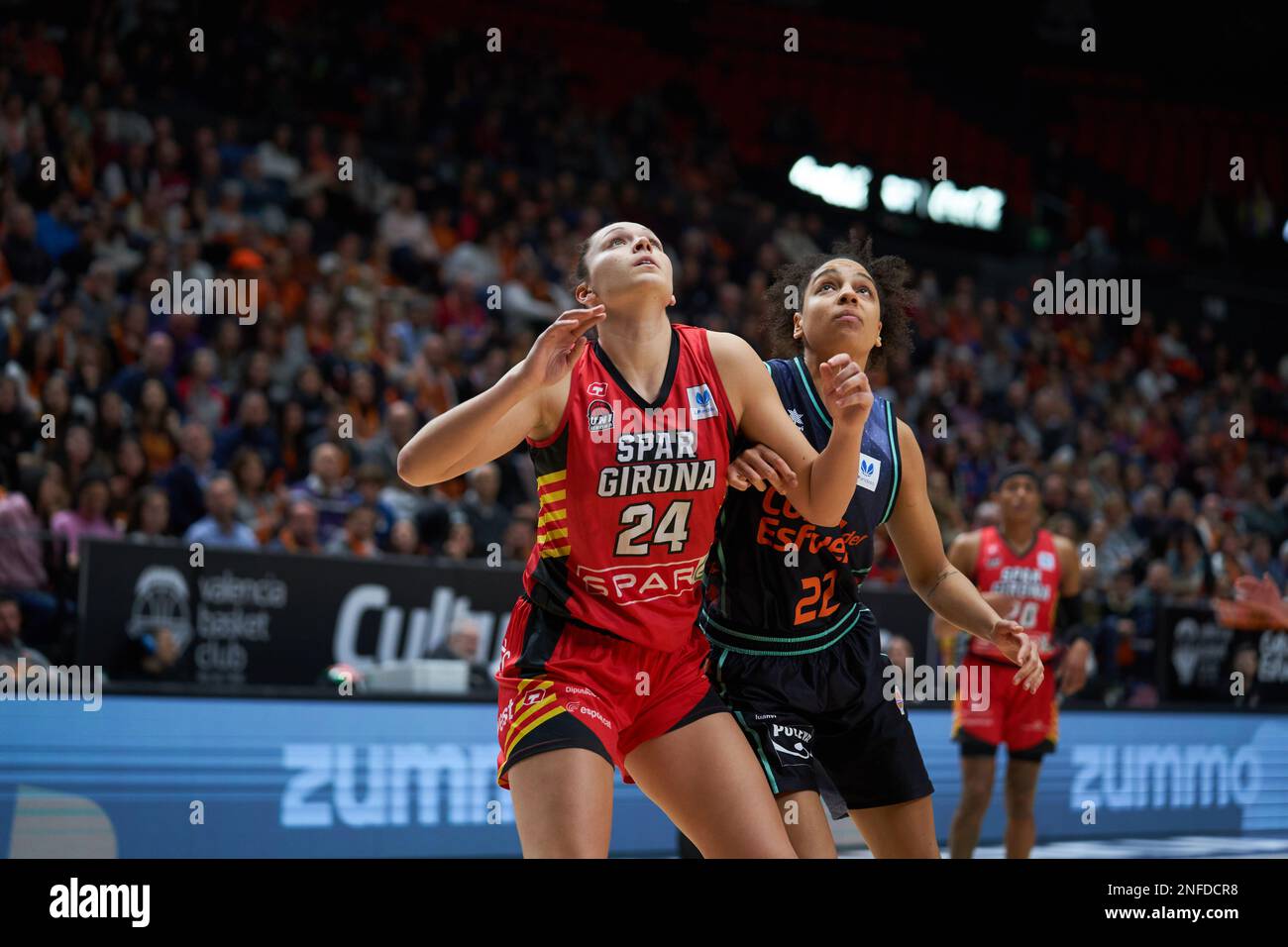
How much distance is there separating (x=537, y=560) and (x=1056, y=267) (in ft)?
60.9

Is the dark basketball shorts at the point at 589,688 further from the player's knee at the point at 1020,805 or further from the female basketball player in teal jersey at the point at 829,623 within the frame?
the player's knee at the point at 1020,805

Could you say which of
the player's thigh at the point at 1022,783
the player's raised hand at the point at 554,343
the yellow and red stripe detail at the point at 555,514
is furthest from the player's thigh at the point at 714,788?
the player's thigh at the point at 1022,783

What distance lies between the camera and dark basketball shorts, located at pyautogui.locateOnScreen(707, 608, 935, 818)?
4.16 metres

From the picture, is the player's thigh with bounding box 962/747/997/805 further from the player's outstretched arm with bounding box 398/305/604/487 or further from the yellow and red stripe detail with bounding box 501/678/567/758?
the player's outstretched arm with bounding box 398/305/604/487

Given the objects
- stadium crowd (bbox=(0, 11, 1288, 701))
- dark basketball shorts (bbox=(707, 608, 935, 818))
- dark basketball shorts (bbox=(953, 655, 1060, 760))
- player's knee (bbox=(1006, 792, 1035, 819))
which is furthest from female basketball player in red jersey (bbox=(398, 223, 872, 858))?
stadium crowd (bbox=(0, 11, 1288, 701))

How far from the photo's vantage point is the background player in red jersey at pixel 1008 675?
24.9 feet

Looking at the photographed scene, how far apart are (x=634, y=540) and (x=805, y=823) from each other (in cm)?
98

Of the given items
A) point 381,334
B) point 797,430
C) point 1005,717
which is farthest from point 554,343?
point 381,334

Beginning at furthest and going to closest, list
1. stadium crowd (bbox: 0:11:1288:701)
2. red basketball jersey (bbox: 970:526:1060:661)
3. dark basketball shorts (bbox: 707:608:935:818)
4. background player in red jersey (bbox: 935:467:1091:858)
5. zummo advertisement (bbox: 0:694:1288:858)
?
stadium crowd (bbox: 0:11:1288:701) < red basketball jersey (bbox: 970:526:1060:661) < background player in red jersey (bbox: 935:467:1091:858) < zummo advertisement (bbox: 0:694:1288:858) < dark basketball shorts (bbox: 707:608:935:818)

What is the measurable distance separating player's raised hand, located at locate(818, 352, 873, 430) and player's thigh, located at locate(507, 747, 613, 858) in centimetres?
103

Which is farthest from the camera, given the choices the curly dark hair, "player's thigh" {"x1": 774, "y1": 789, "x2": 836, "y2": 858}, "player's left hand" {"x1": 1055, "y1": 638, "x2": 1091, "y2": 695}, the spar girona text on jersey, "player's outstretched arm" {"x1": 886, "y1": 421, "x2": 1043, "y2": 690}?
"player's left hand" {"x1": 1055, "y1": 638, "x2": 1091, "y2": 695}

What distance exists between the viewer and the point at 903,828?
4.28 metres
